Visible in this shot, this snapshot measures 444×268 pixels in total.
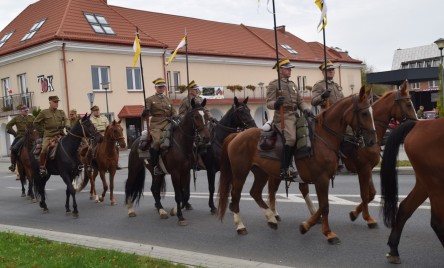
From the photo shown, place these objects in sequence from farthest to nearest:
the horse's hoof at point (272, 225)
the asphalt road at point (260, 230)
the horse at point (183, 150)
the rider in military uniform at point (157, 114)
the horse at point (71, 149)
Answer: the horse at point (71, 149)
the rider in military uniform at point (157, 114)
the horse at point (183, 150)
the horse's hoof at point (272, 225)
the asphalt road at point (260, 230)

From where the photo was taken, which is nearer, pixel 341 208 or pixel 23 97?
pixel 341 208

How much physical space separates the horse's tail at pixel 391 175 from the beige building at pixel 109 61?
23.4 metres

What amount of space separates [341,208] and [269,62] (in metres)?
35.8

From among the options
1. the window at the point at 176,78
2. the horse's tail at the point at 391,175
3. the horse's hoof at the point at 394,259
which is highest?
the window at the point at 176,78

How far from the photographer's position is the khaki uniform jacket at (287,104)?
7.38m

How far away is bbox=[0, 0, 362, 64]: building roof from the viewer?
32.2 metres

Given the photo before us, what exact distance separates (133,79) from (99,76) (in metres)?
2.64

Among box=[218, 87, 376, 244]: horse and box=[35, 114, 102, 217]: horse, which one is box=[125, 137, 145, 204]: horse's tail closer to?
box=[35, 114, 102, 217]: horse

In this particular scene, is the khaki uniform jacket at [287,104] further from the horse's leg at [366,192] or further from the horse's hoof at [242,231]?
the horse's hoof at [242,231]

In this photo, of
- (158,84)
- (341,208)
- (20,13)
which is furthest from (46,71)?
(341,208)

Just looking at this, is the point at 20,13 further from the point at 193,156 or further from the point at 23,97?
the point at 193,156

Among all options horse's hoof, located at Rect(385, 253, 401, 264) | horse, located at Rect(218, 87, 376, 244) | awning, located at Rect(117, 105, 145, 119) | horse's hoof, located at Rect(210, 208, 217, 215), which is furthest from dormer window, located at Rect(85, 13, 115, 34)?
horse's hoof, located at Rect(385, 253, 401, 264)

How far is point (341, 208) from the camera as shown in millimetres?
9195

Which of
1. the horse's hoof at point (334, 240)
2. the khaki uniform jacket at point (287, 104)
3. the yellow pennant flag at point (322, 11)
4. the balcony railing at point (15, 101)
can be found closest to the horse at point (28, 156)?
the khaki uniform jacket at point (287, 104)
